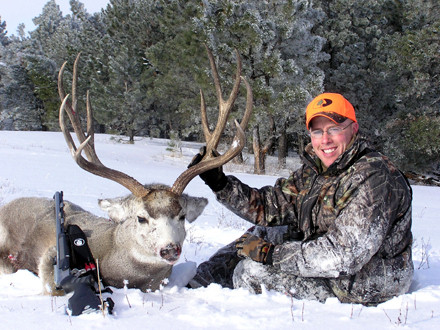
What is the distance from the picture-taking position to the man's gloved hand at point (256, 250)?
3254 millimetres

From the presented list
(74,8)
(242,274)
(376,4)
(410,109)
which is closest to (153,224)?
(242,274)

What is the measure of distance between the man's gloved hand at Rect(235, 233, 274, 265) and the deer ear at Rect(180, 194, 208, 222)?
0.62 metres

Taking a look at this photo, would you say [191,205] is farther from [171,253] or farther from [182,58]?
[182,58]

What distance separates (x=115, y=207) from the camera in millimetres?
3738

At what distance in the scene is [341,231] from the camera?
9.79 ft

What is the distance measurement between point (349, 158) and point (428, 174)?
69.9 feet

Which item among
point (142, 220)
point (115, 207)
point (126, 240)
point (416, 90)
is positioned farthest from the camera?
point (416, 90)

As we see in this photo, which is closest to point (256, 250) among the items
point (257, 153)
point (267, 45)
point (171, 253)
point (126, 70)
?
point (171, 253)

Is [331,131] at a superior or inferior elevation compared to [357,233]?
superior

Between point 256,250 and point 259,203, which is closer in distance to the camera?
point 256,250

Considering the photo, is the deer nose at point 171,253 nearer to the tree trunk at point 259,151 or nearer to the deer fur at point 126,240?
the deer fur at point 126,240

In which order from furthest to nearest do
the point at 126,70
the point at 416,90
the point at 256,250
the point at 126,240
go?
1. the point at 126,70
2. the point at 416,90
3. the point at 126,240
4. the point at 256,250

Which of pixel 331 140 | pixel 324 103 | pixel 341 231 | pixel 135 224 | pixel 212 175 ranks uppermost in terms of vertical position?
pixel 324 103

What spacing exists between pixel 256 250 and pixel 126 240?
3.62ft
